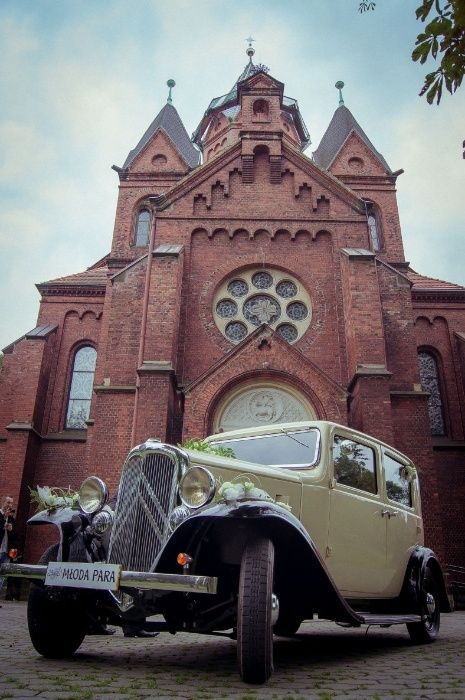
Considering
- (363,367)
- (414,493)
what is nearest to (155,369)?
(363,367)

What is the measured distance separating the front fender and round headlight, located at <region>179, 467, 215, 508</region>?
0.47ft

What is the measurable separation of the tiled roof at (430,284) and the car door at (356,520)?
1493cm

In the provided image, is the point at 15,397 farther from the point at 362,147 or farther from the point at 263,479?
the point at 362,147

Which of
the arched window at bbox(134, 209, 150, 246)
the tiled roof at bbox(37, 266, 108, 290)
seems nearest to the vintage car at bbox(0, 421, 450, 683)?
the tiled roof at bbox(37, 266, 108, 290)

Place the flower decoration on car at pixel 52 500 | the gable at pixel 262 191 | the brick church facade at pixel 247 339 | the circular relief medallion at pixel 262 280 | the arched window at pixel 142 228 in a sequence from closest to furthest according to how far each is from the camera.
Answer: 1. the flower decoration on car at pixel 52 500
2. the brick church facade at pixel 247 339
3. the circular relief medallion at pixel 262 280
4. the gable at pixel 262 191
5. the arched window at pixel 142 228

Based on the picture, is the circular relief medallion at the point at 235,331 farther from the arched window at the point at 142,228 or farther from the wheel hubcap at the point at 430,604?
the wheel hubcap at the point at 430,604

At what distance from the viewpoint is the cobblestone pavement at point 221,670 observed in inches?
120

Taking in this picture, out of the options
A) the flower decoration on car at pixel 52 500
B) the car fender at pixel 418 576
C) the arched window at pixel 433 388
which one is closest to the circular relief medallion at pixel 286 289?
the arched window at pixel 433 388

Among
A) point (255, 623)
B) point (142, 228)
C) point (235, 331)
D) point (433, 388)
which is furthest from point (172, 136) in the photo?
point (255, 623)

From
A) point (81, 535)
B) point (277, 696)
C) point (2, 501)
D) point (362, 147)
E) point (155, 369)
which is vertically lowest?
point (277, 696)

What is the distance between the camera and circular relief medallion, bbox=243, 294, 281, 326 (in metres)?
15.2

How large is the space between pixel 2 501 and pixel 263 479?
40.0 feet

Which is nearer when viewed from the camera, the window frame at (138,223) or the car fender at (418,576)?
the car fender at (418,576)

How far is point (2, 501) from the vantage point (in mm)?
14594
